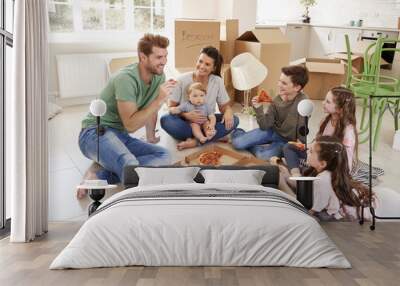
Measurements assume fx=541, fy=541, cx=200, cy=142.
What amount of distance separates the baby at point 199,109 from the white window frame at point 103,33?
58 centimetres

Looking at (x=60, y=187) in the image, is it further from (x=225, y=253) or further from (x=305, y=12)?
(x=305, y=12)

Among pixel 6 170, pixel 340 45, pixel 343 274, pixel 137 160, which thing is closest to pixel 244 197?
pixel 343 274

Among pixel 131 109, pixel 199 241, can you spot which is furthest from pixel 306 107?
pixel 199 241

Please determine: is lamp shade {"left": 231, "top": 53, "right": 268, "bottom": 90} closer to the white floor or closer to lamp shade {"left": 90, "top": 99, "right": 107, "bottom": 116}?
the white floor

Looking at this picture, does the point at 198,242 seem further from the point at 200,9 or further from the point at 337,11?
the point at 337,11

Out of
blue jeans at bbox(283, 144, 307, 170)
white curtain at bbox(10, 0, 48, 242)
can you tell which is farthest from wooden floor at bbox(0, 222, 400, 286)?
blue jeans at bbox(283, 144, 307, 170)

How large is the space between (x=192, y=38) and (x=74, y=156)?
5.21ft

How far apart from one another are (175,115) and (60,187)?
4.35ft

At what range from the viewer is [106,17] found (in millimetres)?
5004

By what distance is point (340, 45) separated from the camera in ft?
16.5

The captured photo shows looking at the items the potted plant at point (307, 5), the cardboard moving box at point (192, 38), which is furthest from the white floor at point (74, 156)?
the potted plant at point (307, 5)

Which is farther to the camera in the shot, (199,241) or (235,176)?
(235,176)

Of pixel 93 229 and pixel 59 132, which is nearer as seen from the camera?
pixel 93 229

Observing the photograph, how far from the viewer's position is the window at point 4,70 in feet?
15.7
